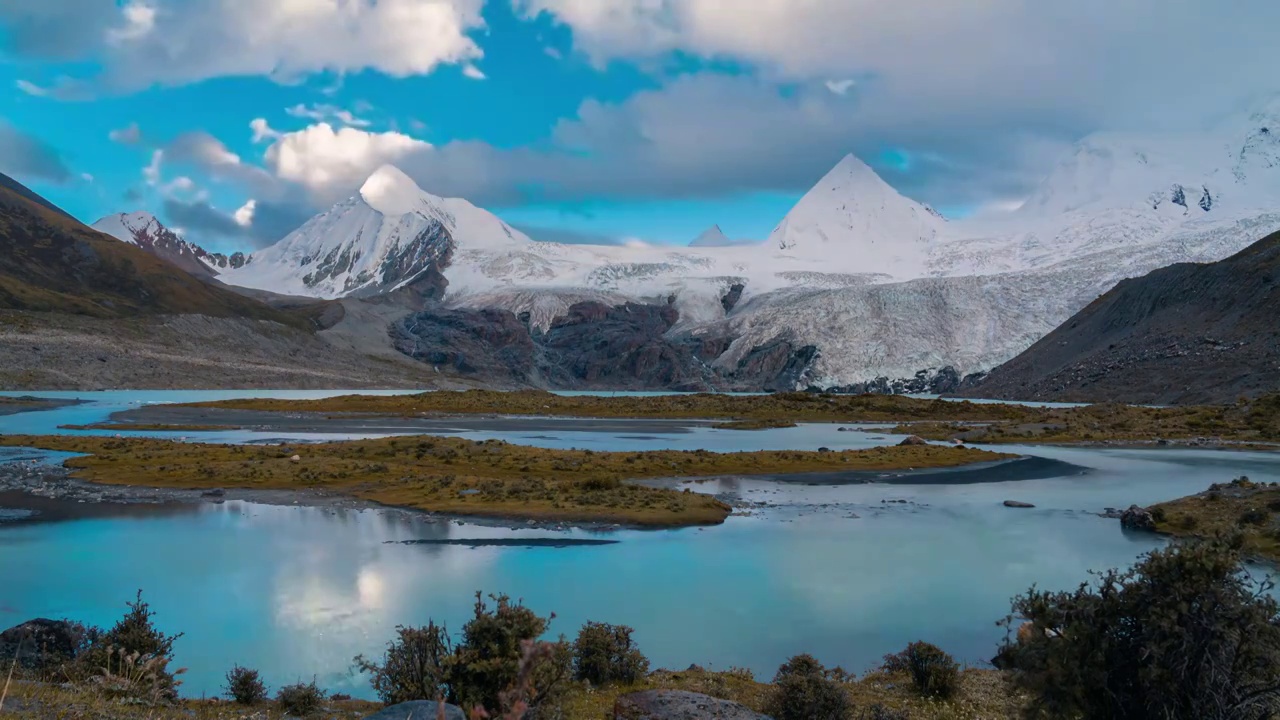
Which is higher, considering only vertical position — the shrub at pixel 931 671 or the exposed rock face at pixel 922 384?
the exposed rock face at pixel 922 384

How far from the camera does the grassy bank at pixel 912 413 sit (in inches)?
2837

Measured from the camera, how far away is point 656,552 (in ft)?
91.8

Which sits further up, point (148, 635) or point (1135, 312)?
point (1135, 312)

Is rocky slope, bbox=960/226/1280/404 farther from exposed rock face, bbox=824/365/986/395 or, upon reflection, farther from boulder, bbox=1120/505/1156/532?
boulder, bbox=1120/505/1156/532

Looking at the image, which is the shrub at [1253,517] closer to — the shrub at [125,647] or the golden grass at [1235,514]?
the golden grass at [1235,514]

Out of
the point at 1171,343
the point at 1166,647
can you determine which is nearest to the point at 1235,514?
the point at 1166,647

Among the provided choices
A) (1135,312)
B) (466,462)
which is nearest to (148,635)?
(466,462)

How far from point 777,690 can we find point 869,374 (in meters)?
189

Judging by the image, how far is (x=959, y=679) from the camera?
14.9 m

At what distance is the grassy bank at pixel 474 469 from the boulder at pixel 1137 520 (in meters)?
15.2

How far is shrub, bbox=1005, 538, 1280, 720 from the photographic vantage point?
8891mm

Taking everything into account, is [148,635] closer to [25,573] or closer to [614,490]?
[25,573]

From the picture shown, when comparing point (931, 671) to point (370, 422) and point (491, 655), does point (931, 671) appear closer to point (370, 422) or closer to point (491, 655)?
point (491, 655)

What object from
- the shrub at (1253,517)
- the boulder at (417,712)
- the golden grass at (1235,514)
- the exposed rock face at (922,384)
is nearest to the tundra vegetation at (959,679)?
the boulder at (417,712)
